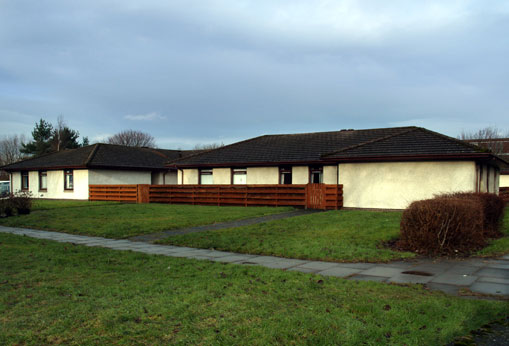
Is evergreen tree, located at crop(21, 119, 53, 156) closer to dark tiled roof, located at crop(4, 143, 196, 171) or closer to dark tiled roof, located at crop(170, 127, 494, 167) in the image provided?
dark tiled roof, located at crop(4, 143, 196, 171)

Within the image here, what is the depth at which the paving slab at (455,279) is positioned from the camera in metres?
6.81

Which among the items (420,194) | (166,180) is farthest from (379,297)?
(166,180)

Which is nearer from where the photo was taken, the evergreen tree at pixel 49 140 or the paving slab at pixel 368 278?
the paving slab at pixel 368 278

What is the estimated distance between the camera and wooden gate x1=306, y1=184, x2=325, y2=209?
2195 cm

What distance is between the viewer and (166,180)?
129 feet

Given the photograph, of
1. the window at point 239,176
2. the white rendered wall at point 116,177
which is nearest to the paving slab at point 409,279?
the window at point 239,176

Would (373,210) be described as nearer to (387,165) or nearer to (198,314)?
(387,165)

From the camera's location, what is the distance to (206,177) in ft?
98.6

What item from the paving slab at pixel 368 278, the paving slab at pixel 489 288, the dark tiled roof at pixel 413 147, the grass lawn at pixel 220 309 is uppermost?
the dark tiled roof at pixel 413 147

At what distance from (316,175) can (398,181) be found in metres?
6.08

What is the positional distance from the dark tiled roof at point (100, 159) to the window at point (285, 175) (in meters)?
12.7

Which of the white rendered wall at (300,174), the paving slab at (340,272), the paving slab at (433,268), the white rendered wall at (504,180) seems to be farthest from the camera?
the white rendered wall at (504,180)

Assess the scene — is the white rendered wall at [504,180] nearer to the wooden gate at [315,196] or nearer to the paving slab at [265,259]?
the wooden gate at [315,196]

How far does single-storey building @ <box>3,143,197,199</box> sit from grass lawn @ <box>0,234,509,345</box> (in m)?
27.4
